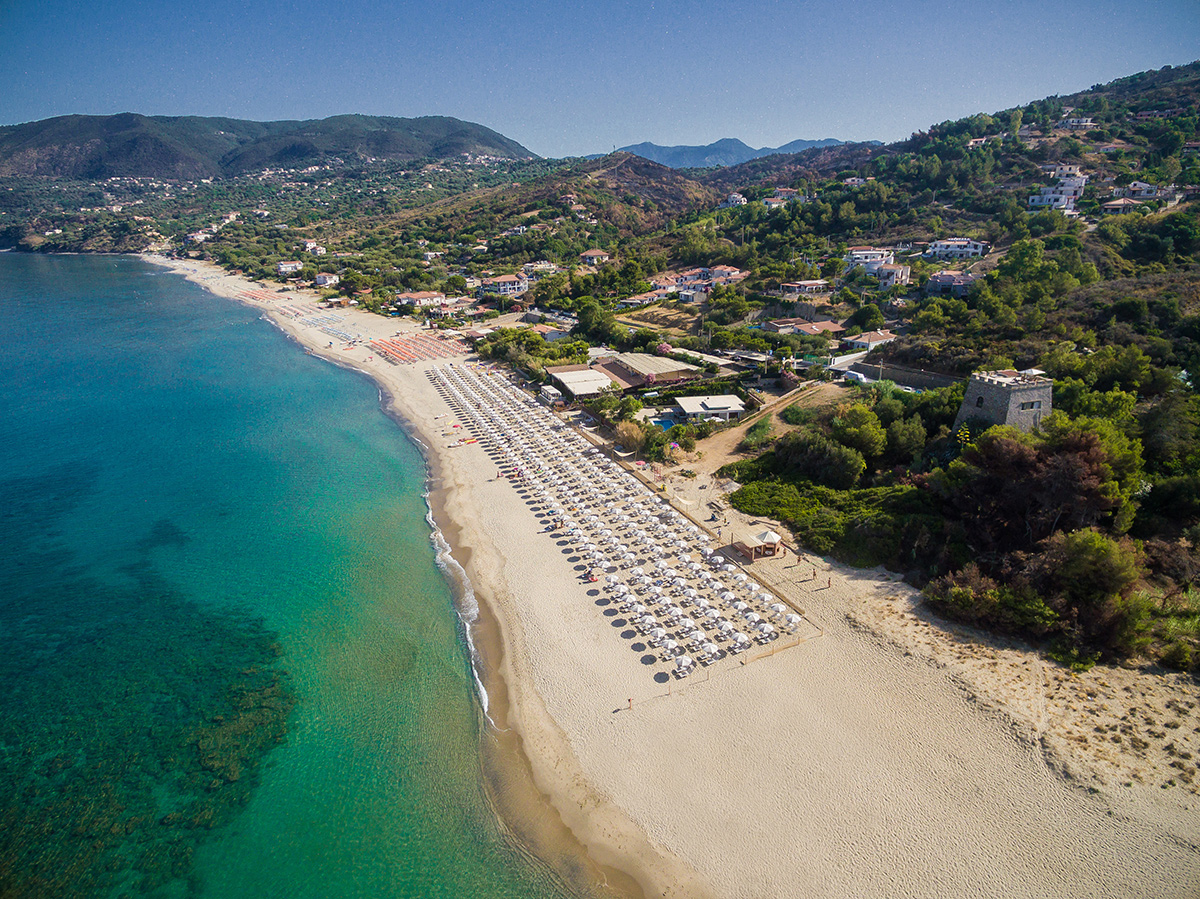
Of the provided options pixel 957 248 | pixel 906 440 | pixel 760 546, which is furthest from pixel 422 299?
pixel 760 546

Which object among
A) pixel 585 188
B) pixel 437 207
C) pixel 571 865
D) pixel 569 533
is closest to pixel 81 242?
pixel 437 207

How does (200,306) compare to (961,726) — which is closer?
(961,726)

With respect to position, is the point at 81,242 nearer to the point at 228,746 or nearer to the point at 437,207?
the point at 437,207

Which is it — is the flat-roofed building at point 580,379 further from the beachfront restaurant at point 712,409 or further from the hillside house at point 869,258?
the hillside house at point 869,258

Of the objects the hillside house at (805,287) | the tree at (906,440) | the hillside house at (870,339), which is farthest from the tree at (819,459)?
the hillside house at (805,287)

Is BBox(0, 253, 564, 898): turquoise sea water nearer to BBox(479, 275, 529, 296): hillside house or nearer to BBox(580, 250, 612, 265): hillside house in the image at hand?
BBox(479, 275, 529, 296): hillside house

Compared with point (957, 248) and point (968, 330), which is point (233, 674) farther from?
point (957, 248)
